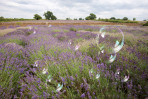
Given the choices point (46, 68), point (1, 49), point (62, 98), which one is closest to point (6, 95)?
point (46, 68)

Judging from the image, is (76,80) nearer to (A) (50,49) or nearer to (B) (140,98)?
(B) (140,98)

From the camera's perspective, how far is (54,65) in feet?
7.00

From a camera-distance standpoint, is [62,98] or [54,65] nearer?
[62,98]

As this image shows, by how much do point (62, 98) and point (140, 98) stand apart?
1.05 metres

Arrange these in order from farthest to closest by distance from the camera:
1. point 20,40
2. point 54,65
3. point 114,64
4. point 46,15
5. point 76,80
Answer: point 46,15
point 20,40
point 54,65
point 114,64
point 76,80

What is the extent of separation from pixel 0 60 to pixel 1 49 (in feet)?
2.63

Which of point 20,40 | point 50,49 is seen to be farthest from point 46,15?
point 50,49

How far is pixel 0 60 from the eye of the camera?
7.48 ft

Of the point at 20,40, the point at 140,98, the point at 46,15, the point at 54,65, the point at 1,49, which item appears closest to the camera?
the point at 140,98

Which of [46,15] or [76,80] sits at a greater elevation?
[46,15]

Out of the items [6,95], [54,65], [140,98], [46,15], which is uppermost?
[46,15]

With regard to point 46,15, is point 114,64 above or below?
below

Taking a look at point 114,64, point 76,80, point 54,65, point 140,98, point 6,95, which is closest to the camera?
point 140,98

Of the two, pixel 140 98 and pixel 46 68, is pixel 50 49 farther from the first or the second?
pixel 140 98
